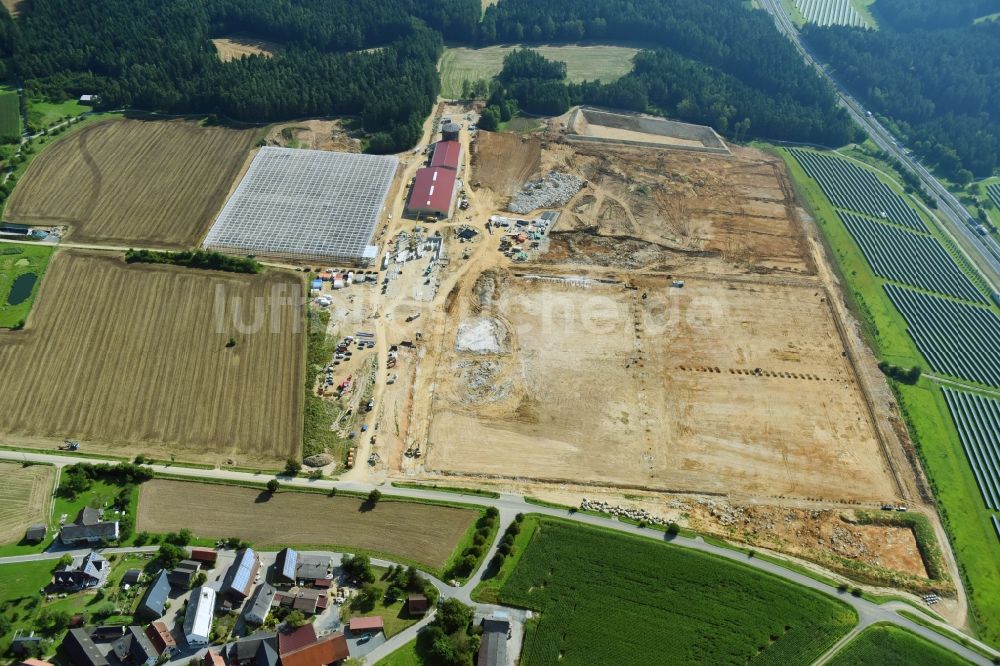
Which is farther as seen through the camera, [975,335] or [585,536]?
[975,335]

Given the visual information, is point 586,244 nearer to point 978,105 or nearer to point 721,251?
point 721,251

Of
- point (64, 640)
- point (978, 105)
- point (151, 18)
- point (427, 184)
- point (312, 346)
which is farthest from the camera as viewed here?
point (978, 105)

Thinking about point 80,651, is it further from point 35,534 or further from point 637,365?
point 637,365

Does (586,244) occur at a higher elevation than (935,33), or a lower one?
lower

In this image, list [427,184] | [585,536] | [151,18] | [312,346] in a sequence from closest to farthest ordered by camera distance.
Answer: [585,536] < [312,346] < [427,184] < [151,18]

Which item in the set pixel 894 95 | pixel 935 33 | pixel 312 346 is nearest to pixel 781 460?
pixel 312 346

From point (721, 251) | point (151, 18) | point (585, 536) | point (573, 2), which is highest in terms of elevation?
point (573, 2)

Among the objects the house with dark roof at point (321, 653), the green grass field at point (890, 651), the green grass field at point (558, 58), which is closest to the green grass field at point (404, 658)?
the house with dark roof at point (321, 653)
